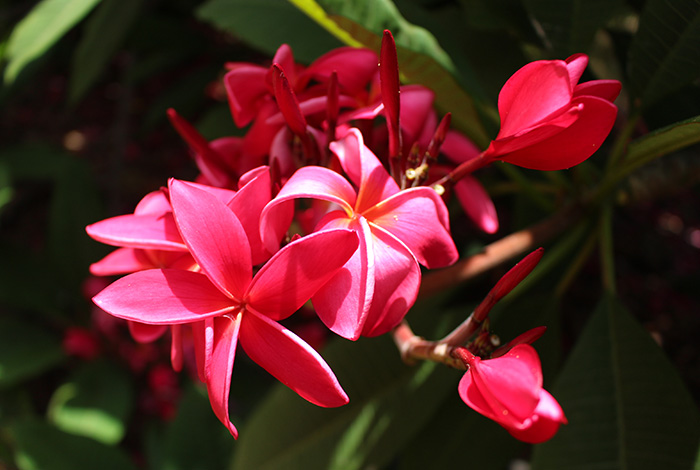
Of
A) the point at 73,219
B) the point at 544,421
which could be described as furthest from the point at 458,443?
the point at 73,219

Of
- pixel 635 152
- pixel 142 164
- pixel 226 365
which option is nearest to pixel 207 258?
pixel 226 365

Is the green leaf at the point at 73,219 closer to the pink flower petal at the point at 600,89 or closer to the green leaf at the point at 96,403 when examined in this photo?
the green leaf at the point at 96,403

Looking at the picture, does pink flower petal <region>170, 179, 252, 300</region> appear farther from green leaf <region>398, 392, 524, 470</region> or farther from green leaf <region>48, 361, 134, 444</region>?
green leaf <region>48, 361, 134, 444</region>

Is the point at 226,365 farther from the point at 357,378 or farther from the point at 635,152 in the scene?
the point at 357,378

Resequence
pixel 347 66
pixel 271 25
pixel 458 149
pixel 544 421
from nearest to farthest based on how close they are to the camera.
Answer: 1. pixel 544 421
2. pixel 347 66
3. pixel 458 149
4. pixel 271 25

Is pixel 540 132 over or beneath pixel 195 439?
over

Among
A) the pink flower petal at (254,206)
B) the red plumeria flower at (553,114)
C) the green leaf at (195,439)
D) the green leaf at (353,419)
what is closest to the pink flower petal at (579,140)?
the red plumeria flower at (553,114)

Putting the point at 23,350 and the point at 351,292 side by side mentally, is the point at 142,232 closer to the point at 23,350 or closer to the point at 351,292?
the point at 351,292
